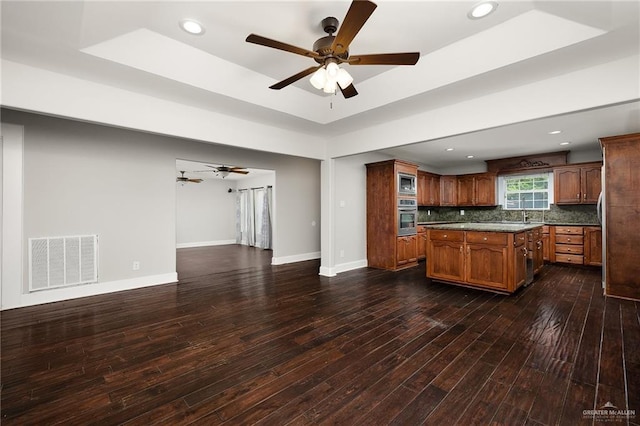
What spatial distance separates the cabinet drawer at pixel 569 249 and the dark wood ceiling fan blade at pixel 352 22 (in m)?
6.77

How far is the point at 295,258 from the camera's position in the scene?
6.79 meters

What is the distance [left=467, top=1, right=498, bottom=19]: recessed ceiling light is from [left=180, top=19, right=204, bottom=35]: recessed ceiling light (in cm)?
231

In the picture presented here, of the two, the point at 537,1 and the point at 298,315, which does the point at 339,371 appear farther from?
the point at 537,1

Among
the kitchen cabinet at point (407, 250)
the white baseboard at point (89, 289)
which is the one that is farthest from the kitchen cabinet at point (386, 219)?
the white baseboard at point (89, 289)

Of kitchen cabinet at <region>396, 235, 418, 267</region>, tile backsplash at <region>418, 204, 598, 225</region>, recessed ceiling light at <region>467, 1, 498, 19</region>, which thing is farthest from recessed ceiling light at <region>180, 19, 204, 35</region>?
tile backsplash at <region>418, 204, 598, 225</region>

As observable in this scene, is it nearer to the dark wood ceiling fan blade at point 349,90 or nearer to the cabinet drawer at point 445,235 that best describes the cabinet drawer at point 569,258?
the cabinet drawer at point 445,235

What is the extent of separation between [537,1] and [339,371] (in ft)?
10.6

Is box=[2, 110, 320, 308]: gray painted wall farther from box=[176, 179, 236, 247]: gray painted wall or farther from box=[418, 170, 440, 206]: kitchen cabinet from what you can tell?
box=[176, 179, 236, 247]: gray painted wall

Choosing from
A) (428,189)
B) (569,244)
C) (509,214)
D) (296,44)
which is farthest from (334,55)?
(509,214)

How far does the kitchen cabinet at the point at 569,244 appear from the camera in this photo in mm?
5875

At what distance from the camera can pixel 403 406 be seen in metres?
1.76

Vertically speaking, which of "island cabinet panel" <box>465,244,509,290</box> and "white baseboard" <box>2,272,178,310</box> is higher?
"island cabinet panel" <box>465,244,509,290</box>

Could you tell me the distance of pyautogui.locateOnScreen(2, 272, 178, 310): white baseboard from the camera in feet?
11.8

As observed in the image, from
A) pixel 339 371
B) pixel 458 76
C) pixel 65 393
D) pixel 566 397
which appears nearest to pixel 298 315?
pixel 339 371
